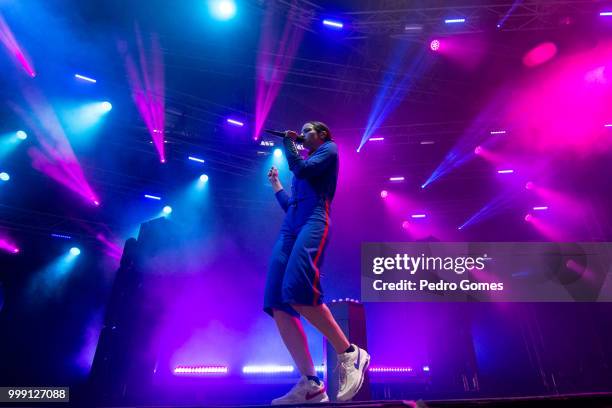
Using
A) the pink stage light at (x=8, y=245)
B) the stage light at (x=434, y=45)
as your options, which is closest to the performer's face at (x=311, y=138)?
the stage light at (x=434, y=45)

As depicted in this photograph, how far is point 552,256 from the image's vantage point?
911 centimetres

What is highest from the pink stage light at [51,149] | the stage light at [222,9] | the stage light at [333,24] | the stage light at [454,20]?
the stage light at [222,9]

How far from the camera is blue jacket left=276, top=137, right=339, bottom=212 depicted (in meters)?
2.18

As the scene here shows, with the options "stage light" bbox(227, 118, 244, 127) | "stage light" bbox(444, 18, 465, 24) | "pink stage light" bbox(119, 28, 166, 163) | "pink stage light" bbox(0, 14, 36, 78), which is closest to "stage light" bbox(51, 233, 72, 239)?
"pink stage light" bbox(119, 28, 166, 163)

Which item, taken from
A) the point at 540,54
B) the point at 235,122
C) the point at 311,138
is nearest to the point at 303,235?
the point at 311,138

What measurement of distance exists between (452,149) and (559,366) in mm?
6015

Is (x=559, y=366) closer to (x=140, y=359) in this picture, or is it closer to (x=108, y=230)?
(x=140, y=359)

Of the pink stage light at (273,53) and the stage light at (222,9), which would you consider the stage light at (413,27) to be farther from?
the stage light at (222,9)

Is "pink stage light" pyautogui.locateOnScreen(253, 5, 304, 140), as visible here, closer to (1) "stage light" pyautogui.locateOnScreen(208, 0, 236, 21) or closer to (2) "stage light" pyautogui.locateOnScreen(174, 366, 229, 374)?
(1) "stage light" pyautogui.locateOnScreen(208, 0, 236, 21)

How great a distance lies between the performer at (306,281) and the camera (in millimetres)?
1988

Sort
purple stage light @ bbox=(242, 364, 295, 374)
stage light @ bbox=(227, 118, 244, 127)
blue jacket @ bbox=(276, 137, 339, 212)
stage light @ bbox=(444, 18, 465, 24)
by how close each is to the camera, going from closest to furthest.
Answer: blue jacket @ bbox=(276, 137, 339, 212), stage light @ bbox=(444, 18, 465, 24), stage light @ bbox=(227, 118, 244, 127), purple stage light @ bbox=(242, 364, 295, 374)

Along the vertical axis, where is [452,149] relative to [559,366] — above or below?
above

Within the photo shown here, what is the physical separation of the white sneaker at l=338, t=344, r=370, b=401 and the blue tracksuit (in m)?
0.42

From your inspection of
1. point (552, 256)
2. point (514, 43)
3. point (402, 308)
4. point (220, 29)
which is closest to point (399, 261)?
point (402, 308)
